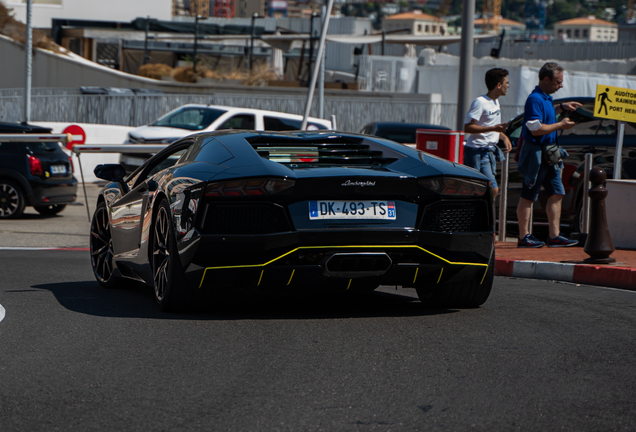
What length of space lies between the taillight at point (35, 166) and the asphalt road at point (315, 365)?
8.54 m

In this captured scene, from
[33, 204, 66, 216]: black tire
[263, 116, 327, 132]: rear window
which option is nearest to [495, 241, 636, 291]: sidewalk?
[33, 204, 66, 216]: black tire

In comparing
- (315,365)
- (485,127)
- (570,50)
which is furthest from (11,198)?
(570,50)

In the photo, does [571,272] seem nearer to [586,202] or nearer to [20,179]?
[586,202]

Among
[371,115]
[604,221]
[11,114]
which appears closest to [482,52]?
[371,115]

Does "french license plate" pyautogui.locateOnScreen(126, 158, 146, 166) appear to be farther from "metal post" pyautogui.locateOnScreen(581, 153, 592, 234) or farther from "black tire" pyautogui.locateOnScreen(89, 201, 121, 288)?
"black tire" pyautogui.locateOnScreen(89, 201, 121, 288)

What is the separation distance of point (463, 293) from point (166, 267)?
6.28 ft

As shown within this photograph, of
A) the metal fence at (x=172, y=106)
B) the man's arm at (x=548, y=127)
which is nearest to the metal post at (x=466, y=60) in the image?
the man's arm at (x=548, y=127)

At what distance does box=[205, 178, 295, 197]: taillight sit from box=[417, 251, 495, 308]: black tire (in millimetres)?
1410

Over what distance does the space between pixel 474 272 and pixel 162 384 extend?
2467mm

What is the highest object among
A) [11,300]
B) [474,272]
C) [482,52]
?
[482,52]

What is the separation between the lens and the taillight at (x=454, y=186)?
224 inches

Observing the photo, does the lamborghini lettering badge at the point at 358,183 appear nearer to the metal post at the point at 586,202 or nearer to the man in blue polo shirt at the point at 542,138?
the man in blue polo shirt at the point at 542,138

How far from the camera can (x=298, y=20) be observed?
75.1m

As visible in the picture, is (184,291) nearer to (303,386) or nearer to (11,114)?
(303,386)
